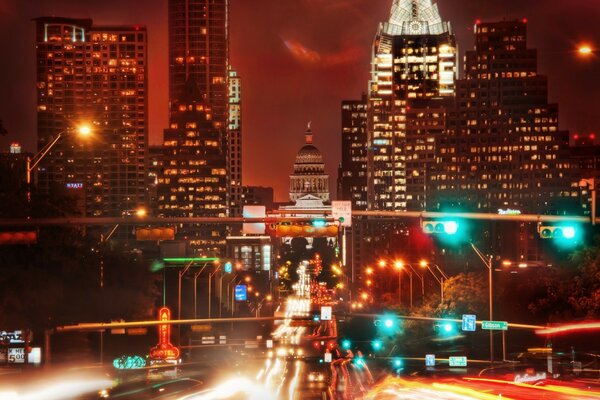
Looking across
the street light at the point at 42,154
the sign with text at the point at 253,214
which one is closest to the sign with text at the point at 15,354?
the street light at the point at 42,154

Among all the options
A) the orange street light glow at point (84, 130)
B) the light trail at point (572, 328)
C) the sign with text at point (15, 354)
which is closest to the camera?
the orange street light glow at point (84, 130)

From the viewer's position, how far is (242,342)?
398ft

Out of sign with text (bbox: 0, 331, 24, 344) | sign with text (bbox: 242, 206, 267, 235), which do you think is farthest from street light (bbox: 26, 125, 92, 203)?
sign with text (bbox: 0, 331, 24, 344)

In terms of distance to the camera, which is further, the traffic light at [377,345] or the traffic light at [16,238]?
the traffic light at [377,345]

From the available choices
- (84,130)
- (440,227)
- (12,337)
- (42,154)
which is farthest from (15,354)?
(440,227)

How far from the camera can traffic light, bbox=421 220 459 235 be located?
1442 inches

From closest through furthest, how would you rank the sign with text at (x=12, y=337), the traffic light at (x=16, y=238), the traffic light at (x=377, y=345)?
1. the traffic light at (x=16, y=238)
2. the sign with text at (x=12, y=337)
3. the traffic light at (x=377, y=345)

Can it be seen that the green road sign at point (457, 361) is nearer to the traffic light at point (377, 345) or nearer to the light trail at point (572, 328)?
the light trail at point (572, 328)

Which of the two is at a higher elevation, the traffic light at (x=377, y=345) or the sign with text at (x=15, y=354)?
the sign with text at (x=15, y=354)

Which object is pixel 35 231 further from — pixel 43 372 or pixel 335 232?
pixel 43 372

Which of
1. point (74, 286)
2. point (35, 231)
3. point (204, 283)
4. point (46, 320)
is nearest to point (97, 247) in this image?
point (74, 286)

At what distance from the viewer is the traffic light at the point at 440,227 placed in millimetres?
36625

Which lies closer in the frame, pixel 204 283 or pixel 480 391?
pixel 480 391

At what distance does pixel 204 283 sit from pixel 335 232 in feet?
337
